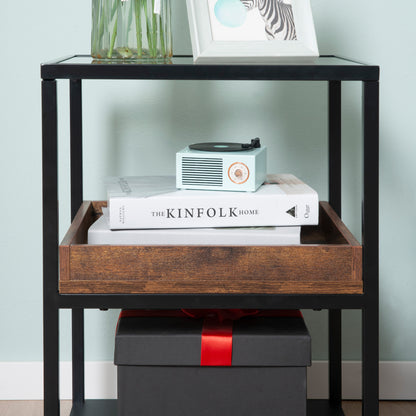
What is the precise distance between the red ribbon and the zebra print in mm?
494

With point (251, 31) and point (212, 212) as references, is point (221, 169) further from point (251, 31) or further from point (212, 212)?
point (251, 31)

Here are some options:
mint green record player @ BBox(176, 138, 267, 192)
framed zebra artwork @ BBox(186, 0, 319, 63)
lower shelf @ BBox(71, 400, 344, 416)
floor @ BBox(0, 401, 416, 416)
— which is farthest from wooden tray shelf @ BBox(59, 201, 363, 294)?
floor @ BBox(0, 401, 416, 416)

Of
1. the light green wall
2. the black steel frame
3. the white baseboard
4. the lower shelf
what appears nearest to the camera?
the black steel frame

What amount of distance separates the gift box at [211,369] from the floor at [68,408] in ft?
1.87

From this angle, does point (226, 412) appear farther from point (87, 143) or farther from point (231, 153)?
point (87, 143)

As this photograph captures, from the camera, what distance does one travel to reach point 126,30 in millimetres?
1207

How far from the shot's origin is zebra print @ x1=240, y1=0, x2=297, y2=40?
1.19 meters

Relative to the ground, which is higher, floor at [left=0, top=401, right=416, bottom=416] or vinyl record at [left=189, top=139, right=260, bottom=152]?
vinyl record at [left=189, top=139, right=260, bottom=152]

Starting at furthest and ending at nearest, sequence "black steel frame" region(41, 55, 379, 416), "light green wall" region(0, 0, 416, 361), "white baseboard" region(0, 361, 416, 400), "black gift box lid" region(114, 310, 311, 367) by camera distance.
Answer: "white baseboard" region(0, 361, 416, 400) < "light green wall" region(0, 0, 416, 361) < "black gift box lid" region(114, 310, 311, 367) < "black steel frame" region(41, 55, 379, 416)

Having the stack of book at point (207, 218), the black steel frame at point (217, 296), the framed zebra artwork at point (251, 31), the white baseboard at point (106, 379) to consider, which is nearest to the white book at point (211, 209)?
the stack of book at point (207, 218)

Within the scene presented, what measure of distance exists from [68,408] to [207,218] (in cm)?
82

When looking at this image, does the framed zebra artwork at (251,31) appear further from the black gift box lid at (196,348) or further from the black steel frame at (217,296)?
the black gift box lid at (196,348)

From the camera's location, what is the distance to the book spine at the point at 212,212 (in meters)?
1.15

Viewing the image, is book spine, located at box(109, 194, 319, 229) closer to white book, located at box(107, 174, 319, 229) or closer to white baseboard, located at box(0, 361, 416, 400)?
white book, located at box(107, 174, 319, 229)
